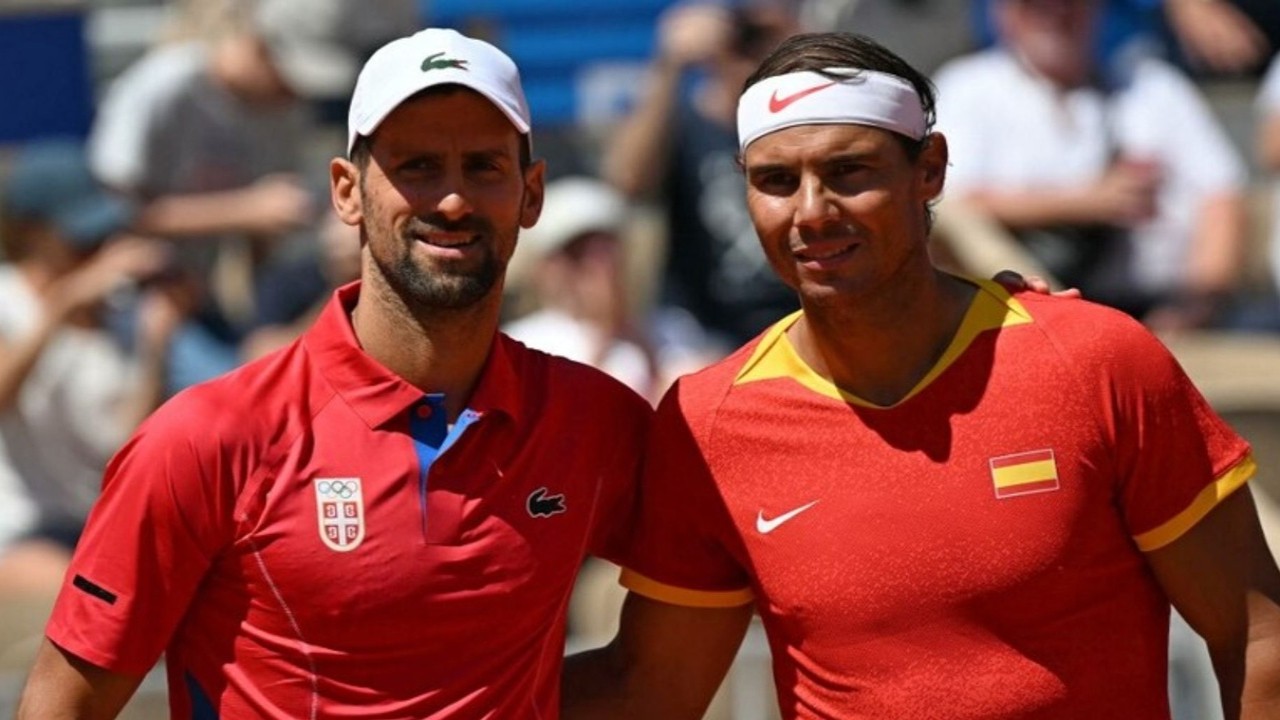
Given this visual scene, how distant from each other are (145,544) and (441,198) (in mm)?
752

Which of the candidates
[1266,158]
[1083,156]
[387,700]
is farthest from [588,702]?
[1266,158]

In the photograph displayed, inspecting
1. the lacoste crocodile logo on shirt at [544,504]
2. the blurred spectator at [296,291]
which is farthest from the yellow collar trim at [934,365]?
the blurred spectator at [296,291]

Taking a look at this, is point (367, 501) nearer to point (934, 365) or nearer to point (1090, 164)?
point (934, 365)

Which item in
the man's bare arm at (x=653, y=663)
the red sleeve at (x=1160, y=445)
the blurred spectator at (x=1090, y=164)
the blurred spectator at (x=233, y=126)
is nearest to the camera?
the red sleeve at (x=1160, y=445)

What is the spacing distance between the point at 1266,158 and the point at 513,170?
5.07 metres

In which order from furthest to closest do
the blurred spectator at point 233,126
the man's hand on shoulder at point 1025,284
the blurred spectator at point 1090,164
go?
1. the blurred spectator at point 233,126
2. the blurred spectator at point 1090,164
3. the man's hand on shoulder at point 1025,284

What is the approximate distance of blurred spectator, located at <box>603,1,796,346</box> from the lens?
7992 millimetres

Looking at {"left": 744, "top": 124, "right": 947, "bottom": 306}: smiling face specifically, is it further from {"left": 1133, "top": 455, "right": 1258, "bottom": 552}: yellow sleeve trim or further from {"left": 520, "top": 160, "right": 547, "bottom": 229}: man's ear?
{"left": 1133, "top": 455, "right": 1258, "bottom": 552}: yellow sleeve trim

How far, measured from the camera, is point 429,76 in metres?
3.75

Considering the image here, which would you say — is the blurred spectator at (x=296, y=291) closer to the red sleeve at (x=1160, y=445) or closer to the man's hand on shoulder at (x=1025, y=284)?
the man's hand on shoulder at (x=1025, y=284)

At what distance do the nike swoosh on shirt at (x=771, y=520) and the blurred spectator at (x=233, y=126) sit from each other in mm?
4610

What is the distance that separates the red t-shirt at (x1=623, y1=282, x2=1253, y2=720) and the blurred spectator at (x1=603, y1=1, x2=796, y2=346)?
158 inches

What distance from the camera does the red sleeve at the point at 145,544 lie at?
3693 millimetres

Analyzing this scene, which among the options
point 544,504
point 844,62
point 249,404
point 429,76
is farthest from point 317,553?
point 844,62
